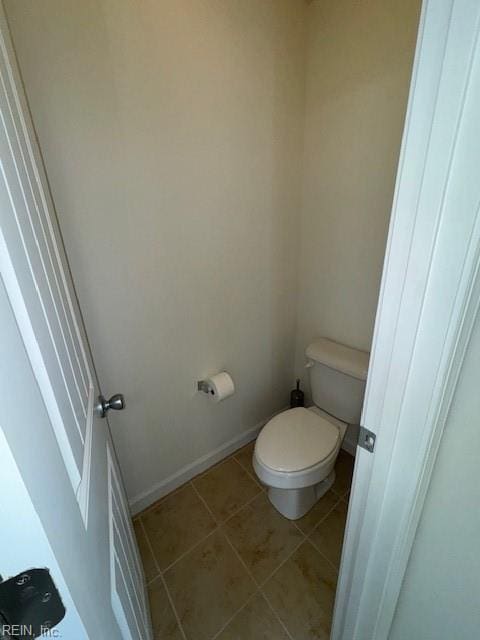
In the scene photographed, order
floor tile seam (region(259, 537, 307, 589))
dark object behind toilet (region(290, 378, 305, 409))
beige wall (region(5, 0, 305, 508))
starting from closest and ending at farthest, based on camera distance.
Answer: beige wall (region(5, 0, 305, 508))
floor tile seam (region(259, 537, 307, 589))
dark object behind toilet (region(290, 378, 305, 409))

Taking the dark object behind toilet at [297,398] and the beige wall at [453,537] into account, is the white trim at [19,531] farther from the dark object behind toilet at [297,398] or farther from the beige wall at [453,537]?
the dark object behind toilet at [297,398]

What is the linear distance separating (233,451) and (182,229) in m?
1.40

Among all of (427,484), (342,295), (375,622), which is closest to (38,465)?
(427,484)

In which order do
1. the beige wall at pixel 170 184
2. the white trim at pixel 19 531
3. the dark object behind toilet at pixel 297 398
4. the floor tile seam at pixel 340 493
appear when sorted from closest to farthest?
the white trim at pixel 19 531 < the beige wall at pixel 170 184 < the floor tile seam at pixel 340 493 < the dark object behind toilet at pixel 297 398

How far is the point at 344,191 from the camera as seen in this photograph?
144 centimetres

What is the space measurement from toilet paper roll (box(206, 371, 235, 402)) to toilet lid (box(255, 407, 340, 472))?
0.89 ft

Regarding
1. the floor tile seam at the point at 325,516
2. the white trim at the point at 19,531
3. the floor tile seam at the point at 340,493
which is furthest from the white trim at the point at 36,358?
the floor tile seam at the point at 340,493

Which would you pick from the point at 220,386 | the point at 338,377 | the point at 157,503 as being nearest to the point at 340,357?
the point at 338,377

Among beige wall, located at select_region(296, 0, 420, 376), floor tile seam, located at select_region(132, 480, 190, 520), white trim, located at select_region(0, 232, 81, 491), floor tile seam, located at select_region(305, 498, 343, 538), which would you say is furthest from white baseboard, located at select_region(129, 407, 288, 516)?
white trim, located at select_region(0, 232, 81, 491)

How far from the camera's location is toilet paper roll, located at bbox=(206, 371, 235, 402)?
146cm

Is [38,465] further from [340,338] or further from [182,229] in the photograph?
[340,338]

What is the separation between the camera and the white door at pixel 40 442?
0.29 meters

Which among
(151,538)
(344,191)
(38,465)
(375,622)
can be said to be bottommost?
(151,538)

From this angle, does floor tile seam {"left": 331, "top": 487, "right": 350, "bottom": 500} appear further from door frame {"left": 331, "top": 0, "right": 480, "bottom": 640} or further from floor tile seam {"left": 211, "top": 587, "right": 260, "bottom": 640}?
door frame {"left": 331, "top": 0, "right": 480, "bottom": 640}
